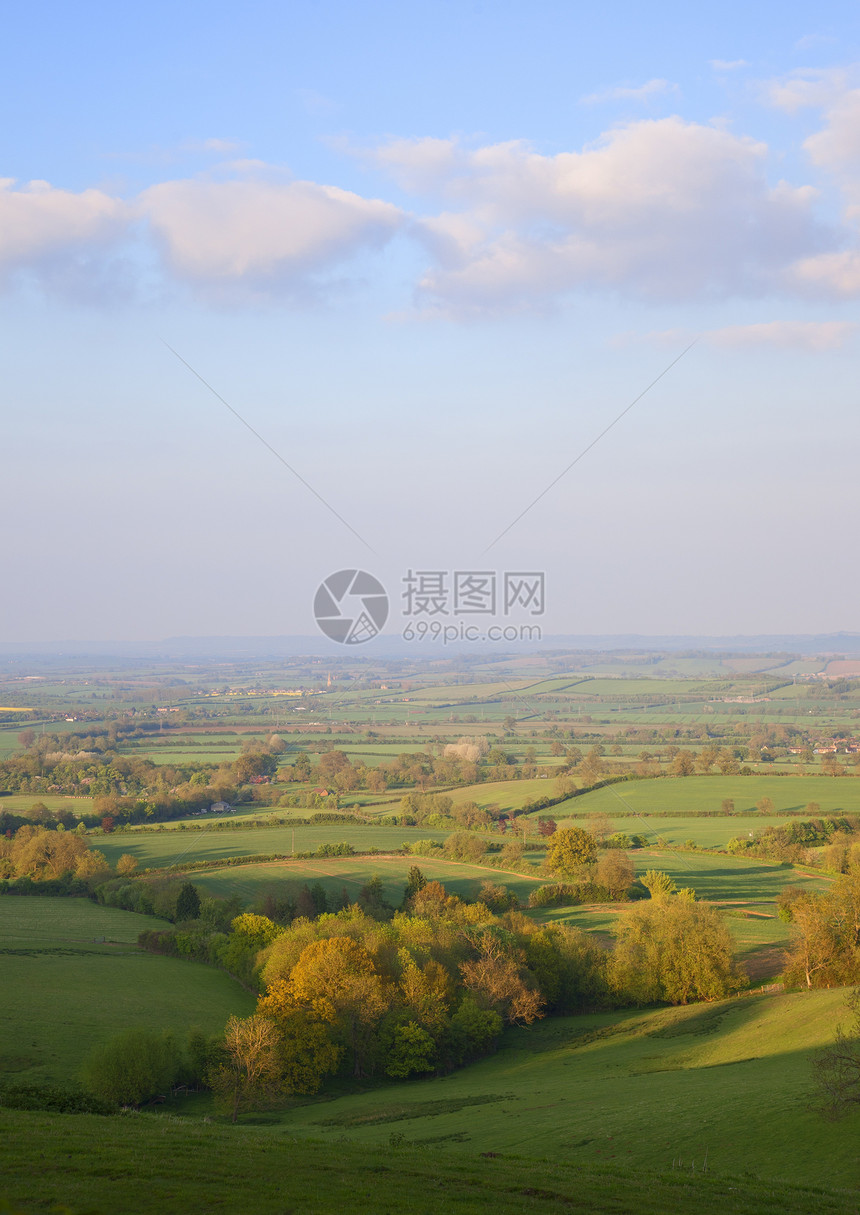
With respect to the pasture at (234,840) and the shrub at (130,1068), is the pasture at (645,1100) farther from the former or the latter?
the pasture at (234,840)

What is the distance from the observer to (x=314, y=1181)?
46.6 ft

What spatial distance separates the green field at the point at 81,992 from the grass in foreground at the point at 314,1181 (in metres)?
14.0

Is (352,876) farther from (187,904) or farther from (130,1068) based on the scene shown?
(130,1068)

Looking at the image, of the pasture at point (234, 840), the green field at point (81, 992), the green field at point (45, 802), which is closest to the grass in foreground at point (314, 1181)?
the green field at point (81, 992)

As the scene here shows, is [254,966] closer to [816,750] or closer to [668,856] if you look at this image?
[668,856]

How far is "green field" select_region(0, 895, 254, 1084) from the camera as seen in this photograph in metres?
30.6

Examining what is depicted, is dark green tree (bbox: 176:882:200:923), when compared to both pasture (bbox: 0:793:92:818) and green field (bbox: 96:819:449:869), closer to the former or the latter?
green field (bbox: 96:819:449:869)

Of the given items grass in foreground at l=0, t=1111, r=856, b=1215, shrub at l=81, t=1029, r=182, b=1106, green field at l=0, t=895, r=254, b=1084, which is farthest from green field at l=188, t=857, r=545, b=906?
grass in foreground at l=0, t=1111, r=856, b=1215

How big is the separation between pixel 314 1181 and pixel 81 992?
93.5 ft

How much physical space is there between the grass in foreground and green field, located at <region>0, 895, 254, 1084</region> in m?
14.0

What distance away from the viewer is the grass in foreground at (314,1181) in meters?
12.4

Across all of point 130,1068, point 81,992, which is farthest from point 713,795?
point 130,1068

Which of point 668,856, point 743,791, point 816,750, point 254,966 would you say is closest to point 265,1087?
point 254,966

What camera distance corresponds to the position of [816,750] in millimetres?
116250
